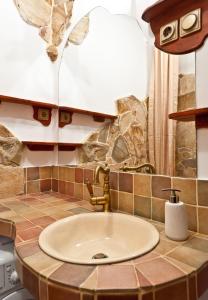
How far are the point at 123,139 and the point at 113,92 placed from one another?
0.96 feet

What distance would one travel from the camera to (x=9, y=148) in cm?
118

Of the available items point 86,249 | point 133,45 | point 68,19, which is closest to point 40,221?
point 86,249

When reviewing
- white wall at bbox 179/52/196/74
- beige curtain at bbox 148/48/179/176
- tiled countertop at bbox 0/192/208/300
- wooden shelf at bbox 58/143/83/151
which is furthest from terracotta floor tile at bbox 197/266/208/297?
wooden shelf at bbox 58/143/83/151

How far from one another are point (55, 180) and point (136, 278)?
1.01m

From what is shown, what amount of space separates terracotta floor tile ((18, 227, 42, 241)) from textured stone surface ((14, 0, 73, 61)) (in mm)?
1119

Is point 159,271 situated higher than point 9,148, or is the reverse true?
point 9,148

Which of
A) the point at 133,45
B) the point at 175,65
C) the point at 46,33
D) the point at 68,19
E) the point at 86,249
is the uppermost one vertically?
the point at 68,19

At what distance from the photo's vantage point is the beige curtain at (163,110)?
0.84 m

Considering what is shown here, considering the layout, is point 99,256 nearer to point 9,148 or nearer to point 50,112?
point 9,148

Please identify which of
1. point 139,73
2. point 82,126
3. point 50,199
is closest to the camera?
point 139,73

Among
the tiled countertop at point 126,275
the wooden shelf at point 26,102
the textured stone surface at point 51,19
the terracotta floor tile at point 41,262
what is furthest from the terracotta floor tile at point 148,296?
the textured stone surface at point 51,19

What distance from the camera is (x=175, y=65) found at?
2.78 feet

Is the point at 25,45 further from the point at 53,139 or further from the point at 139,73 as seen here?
the point at 139,73

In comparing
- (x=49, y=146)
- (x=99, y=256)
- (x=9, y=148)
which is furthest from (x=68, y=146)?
(x=99, y=256)
